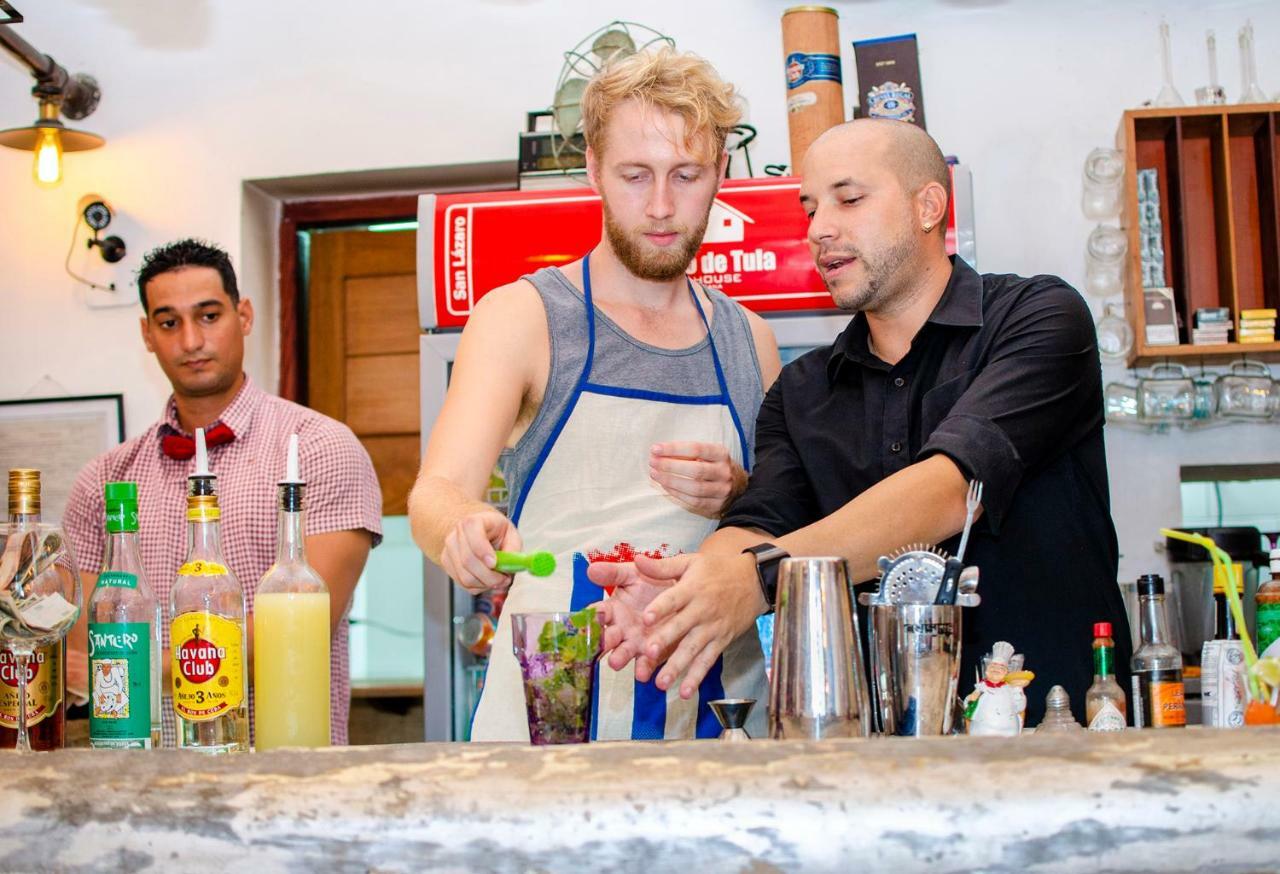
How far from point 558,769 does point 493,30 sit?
319 centimetres

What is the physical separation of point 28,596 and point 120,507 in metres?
0.11

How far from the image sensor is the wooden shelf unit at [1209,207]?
338cm

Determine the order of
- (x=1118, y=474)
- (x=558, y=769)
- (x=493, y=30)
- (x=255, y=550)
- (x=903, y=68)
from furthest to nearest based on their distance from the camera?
(x=493, y=30)
(x=1118, y=474)
(x=903, y=68)
(x=255, y=550)
(x=558, y=769)

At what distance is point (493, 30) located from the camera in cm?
382

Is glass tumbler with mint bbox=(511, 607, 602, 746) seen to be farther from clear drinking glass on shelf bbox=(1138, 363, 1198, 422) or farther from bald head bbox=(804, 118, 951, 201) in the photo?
clear drinking glass on shelf bbox=(1138, 363, 1198, 422)

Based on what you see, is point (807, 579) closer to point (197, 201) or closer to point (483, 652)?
point (483, 652)

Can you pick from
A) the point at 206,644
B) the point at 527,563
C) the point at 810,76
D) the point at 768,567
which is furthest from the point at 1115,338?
the point at 206,644

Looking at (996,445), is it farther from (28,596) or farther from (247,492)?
(247,492)

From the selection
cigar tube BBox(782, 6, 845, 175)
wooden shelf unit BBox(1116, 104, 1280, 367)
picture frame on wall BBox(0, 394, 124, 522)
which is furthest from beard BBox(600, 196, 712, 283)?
picture frame on wall BBox(0, 394, 124, 522)

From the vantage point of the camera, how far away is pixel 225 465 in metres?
2.64

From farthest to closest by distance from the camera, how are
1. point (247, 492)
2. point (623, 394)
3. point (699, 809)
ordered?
point (247, 492), point (623, 394), point (699, 809)

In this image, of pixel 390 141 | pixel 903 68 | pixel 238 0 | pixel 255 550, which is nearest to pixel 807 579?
Result: pixel 255 550

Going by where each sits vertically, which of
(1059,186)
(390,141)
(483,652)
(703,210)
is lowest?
(483,652)

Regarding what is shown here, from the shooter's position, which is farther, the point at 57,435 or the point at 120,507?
the point at 57,435
